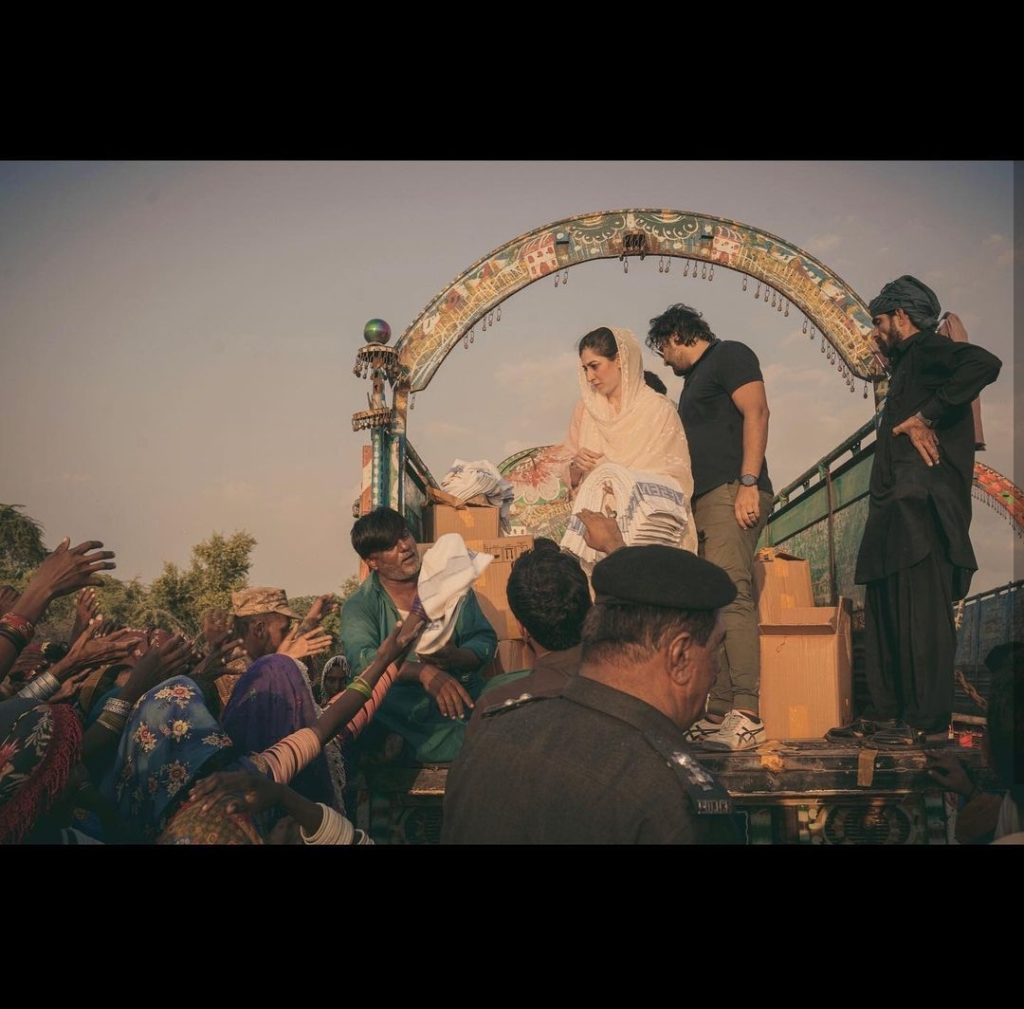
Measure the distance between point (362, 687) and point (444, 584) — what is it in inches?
20.8

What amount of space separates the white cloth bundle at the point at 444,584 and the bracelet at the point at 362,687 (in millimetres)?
251

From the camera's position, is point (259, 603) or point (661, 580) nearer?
point (661, 580)

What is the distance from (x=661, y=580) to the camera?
2523mm

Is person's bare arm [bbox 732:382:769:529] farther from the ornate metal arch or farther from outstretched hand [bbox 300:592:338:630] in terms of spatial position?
outstretched hand [bbox 300:592:338:630]

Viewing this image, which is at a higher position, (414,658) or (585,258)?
(585,258)

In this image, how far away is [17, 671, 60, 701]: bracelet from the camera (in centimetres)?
464

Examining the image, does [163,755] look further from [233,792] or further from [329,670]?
[329,670]

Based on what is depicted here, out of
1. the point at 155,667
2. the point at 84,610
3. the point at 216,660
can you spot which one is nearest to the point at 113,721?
the point at 155,667

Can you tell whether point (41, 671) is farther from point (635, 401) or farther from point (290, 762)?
point (635, 401)

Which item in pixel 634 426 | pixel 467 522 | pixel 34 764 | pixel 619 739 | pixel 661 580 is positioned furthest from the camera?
pixel 467 522

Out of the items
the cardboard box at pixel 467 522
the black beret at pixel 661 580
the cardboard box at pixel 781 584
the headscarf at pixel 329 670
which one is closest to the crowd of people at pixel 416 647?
the headscarf at pixel 329 670

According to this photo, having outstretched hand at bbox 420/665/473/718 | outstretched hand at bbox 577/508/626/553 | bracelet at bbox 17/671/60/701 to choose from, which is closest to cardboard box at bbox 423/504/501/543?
outstretched hand at bbox 577/508/626/553

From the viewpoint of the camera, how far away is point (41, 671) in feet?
16.1

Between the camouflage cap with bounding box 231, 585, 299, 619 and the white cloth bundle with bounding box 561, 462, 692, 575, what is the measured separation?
1.25 metres
